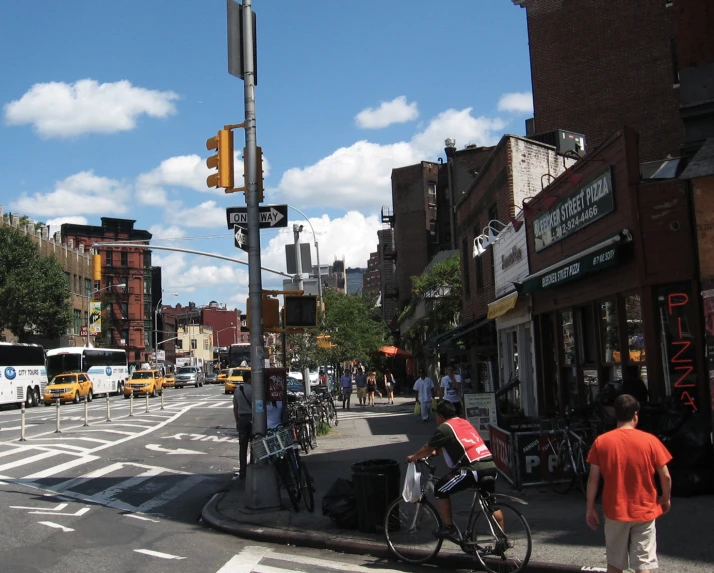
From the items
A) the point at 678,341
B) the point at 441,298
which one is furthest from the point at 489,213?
the point at 441,298

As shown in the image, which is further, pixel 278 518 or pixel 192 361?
pixel 192 361

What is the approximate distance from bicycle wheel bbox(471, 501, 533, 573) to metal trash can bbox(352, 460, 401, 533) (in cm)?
168

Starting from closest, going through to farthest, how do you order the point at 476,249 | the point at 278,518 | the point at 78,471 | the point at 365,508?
the point at 365,508 < the point at 278,518 < the point at 78,471 < the point at 476,249

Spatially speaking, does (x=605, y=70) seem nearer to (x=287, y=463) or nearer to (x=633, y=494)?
(x=287, y=463)

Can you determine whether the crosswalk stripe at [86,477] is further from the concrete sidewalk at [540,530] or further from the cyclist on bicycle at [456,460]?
the cyclist on bicycle at [456,460]

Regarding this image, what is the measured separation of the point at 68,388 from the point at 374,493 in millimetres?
42204

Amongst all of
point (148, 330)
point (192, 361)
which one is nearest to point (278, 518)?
point (148, 330)

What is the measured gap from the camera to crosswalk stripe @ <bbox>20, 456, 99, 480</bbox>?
13931 millimetres

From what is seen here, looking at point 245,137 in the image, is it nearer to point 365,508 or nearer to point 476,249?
point 365,508

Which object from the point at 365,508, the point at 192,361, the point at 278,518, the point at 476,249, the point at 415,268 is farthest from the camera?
the point at 192,361

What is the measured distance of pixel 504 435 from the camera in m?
11.4

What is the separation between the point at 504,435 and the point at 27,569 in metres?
6.66

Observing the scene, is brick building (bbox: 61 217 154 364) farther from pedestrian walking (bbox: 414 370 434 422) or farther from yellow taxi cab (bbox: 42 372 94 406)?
pedestrian walking (bbox: 414 370 434 422)

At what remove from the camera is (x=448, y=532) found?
24.3 feet
